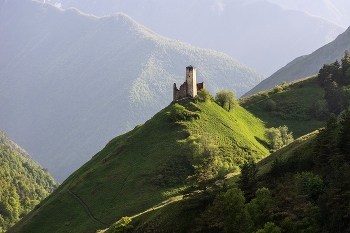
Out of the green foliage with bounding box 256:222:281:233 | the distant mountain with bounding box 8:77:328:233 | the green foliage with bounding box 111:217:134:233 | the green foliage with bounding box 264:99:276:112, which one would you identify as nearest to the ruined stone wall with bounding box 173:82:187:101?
the distant mountain with bounding box 8:77:328:233

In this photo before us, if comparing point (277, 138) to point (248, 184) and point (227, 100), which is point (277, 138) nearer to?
point (227, 100)

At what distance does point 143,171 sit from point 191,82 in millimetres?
33021

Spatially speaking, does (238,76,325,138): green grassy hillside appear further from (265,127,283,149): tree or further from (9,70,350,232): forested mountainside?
(265,127,283,149): tree

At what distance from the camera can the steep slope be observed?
58.2m

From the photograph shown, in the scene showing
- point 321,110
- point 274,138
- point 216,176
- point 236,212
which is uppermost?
point 321,110

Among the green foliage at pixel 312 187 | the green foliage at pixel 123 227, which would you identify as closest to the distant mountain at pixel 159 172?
the green foliage at pixel 123 227

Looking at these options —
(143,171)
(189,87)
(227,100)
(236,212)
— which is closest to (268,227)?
(236,212)

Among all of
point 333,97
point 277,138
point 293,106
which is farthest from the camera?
point 293,106

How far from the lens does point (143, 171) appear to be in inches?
2522

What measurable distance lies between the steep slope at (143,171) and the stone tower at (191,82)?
3.72 m

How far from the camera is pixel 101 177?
68.6 metres

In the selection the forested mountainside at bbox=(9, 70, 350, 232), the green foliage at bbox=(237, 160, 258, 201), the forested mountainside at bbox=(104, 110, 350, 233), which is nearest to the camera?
the forested mountainside at bbox=(104, 110, 350, 233)

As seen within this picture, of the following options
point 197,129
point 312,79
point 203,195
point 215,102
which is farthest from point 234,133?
point 312,79

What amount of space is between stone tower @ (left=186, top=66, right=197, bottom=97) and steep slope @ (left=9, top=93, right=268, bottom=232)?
3.72 metres
